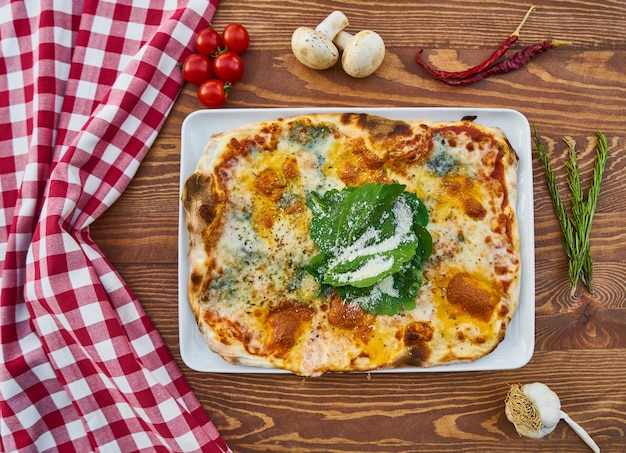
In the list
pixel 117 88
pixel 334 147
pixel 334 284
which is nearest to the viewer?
pixel 334 284

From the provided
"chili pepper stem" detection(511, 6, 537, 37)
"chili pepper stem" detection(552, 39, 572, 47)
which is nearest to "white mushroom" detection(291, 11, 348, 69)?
"chili pepper stem" detection(511, 6, 537, 37)

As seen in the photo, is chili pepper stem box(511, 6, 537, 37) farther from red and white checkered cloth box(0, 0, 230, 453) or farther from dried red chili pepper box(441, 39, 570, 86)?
red and white checkered cloth box(0, 0, 230, 453)

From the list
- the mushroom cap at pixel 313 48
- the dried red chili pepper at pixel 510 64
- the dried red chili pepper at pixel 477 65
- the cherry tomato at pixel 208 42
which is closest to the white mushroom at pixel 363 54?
the mushroom cap at pixel 313 48

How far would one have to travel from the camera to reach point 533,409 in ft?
8.52

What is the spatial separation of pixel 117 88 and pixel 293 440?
1850mm

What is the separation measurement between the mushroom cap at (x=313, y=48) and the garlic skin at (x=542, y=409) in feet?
5.76

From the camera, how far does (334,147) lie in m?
2.52

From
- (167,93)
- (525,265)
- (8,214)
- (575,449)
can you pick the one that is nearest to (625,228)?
(525,265)

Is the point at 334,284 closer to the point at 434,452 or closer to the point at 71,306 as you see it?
the point at 434,452

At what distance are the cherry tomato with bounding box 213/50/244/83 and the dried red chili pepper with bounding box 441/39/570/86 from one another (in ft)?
3.19

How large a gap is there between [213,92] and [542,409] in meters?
2.08

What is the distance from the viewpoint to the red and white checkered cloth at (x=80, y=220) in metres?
2.60

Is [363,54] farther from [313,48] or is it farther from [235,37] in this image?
[235,37]

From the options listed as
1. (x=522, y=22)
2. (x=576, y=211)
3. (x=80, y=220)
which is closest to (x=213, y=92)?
(x=80, y=220)
